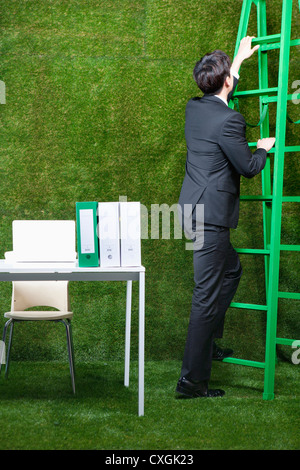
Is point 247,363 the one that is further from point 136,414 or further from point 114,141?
point 114,141

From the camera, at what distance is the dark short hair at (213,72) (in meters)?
2.95

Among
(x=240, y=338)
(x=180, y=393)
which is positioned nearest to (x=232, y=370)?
(x=240, y=338)

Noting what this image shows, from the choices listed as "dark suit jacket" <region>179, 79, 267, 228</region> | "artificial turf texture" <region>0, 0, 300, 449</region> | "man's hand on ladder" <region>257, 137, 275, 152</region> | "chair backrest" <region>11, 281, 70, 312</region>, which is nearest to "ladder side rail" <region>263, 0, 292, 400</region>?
"man's hand on ladder" <region>257, 137, 275, 152</region>

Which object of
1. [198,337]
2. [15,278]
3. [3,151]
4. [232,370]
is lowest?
[232,370]

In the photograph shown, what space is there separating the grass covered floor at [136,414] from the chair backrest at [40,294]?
476 mm

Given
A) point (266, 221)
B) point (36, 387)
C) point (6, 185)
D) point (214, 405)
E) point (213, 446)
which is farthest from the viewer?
point (6, 185)

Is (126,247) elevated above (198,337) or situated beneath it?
elevated above

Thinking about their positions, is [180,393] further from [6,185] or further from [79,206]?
[6,185]

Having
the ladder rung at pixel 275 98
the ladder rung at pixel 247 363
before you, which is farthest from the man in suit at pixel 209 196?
the ladder rung at pixel 275 98

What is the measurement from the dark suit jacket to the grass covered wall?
1055 mm

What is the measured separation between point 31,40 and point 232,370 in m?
2.75

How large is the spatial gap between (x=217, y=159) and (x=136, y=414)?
4.54 feet

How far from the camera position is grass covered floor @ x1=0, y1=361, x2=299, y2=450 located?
7.82 feet

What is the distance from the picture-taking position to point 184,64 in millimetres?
4039
